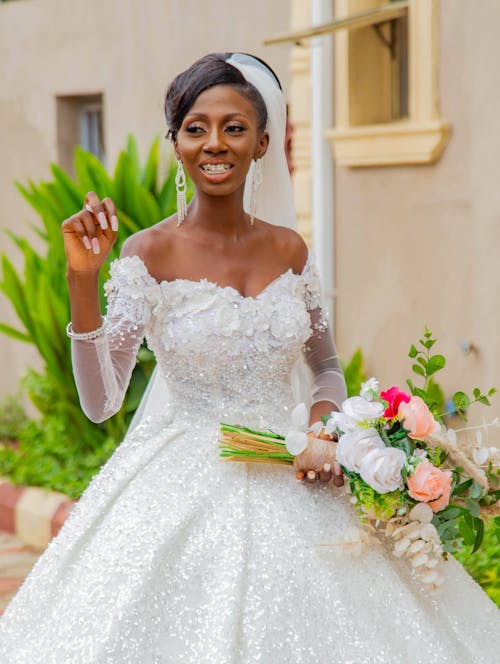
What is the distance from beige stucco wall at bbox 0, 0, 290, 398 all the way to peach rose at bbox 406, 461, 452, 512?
212 inches

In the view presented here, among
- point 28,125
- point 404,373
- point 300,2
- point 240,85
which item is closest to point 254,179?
point 240,85

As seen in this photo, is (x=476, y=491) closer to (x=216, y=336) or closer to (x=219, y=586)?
(x=219, y=586)

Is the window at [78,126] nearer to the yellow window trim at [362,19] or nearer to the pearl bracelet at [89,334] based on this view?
the yellow window trim at [362,19]

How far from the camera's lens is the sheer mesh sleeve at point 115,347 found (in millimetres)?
2830

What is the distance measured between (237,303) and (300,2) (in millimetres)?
4571

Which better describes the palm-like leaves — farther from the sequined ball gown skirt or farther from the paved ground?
the sequined ball gown skirt


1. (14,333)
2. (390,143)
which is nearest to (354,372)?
(390,143)

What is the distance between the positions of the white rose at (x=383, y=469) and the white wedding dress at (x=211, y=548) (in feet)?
0.84

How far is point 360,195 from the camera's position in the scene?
688 centimetres

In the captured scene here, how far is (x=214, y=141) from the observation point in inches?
117

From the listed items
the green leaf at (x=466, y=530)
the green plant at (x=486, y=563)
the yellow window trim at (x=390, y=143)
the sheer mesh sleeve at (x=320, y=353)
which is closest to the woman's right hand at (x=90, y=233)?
the sheer mesh sleeve at (x=320, y=353)

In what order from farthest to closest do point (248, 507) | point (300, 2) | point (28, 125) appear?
point (28, 125) < point (300, 2) < point (248, 507)

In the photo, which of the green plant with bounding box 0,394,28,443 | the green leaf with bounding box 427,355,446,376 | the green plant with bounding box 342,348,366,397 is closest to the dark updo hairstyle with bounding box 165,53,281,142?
the green leaf with bounding box 427,355,446,376

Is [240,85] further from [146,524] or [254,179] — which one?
[146,524]
